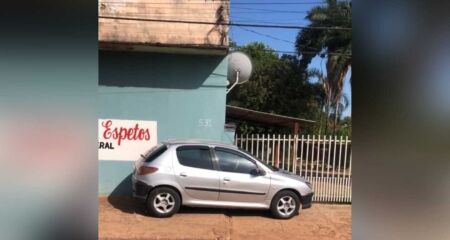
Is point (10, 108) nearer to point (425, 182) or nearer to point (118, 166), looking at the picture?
point (425, 182)

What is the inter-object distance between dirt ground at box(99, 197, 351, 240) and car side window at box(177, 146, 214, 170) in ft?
3.11

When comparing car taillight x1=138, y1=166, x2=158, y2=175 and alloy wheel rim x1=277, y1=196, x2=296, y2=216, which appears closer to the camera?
car taillight x1=138, y1=166, x2=158, y2=175

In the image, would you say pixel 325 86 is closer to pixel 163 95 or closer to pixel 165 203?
pixel 163 95

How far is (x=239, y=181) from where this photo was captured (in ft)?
27.9

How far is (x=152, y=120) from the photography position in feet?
33.6

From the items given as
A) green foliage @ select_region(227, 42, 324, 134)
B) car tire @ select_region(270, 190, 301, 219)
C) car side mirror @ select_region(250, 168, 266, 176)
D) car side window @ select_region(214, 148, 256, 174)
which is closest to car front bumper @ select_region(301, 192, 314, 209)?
car tire @ select_region(270, 190, 301, 219)

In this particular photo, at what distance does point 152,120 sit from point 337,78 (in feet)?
52.2

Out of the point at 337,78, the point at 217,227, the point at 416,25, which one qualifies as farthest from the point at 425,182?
the point at 337,78

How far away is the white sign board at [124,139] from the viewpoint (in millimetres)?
10109

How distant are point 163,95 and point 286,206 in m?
3.65

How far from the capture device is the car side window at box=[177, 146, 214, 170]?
8547 mm

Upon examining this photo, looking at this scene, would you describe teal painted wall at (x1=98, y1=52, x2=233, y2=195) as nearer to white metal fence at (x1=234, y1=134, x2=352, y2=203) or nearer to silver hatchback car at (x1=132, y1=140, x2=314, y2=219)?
white metal fence at (x1=234, y1=134, x2=352, y2=203)

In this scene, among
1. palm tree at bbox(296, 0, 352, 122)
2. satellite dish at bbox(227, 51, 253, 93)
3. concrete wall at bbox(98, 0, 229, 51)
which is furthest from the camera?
palm tree at bbox(296, 0, 352, 122)

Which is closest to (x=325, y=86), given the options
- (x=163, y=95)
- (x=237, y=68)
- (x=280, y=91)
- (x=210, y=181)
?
(x=280, y=91)
